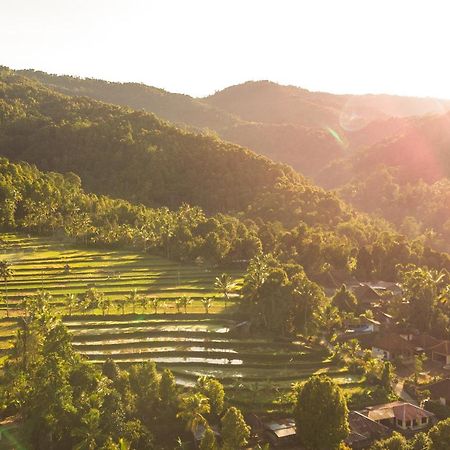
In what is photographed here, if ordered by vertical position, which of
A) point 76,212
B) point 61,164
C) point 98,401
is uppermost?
point 61,164

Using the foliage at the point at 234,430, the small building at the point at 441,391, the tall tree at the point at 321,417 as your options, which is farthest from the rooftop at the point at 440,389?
the foliage at the point at 234,430

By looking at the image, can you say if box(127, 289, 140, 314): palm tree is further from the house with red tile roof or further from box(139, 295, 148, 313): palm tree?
the house with red tile roof

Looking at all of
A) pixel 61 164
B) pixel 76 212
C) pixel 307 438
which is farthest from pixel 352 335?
pixel 61 164

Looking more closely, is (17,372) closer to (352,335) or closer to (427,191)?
(352,335)

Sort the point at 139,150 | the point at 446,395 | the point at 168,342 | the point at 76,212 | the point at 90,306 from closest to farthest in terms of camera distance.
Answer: the point at 446,395 < the point at 168,342 < the point at 90,306 < the point at 76,212 < the point at 139,150

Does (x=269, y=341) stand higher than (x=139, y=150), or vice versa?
(x=139, y=150)

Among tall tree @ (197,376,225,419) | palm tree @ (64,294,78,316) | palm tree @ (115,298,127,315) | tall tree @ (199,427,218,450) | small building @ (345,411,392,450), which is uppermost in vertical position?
palm tree @ (64,294,78,316)

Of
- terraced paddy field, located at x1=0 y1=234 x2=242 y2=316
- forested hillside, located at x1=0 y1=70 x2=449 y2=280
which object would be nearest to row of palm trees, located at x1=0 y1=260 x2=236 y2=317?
terraced paddy field, located at x1=0 y1=234 x2=242 y2=316

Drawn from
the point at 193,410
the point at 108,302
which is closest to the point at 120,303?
the point at 108,302
